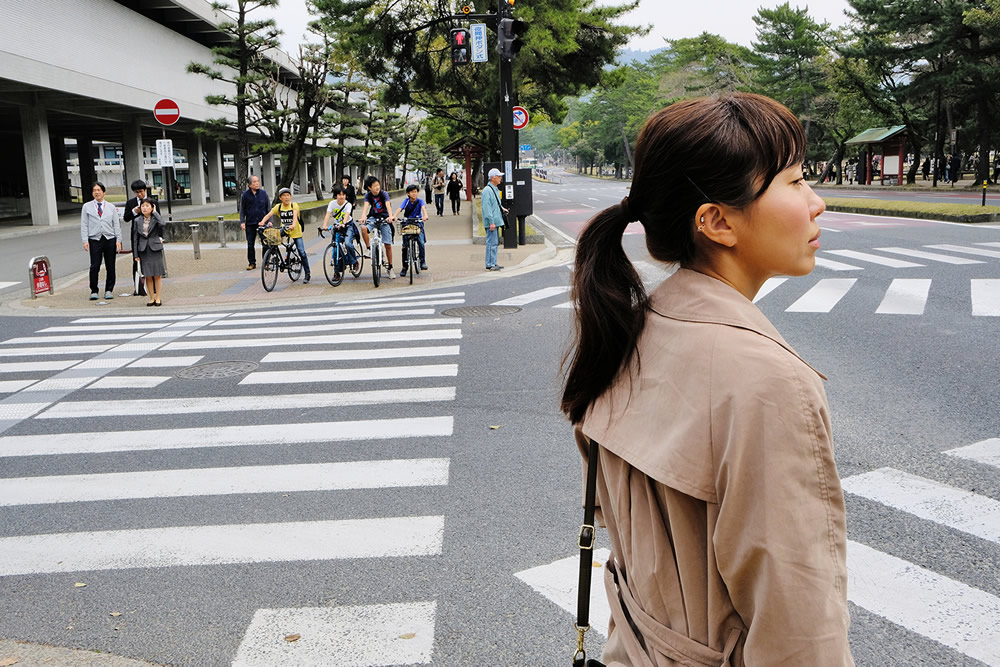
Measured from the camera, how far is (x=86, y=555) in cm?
455

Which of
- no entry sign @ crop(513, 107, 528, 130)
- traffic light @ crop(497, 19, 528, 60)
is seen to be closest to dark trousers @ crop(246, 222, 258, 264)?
traffic light @ crop(497, 19, 528, 60)

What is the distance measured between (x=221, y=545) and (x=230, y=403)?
3.17 meters

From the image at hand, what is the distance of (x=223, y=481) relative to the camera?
559cm

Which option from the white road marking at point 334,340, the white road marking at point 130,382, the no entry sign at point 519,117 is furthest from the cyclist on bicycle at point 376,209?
the white road marking at point 130,382

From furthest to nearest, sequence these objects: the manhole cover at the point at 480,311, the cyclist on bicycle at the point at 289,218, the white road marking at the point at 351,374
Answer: the cyclist on bicycle at the point at 289,218
the manhole cover at the point at 480,311
the white road marking at the point at 351,374

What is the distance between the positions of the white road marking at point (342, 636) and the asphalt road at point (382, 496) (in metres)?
0.01

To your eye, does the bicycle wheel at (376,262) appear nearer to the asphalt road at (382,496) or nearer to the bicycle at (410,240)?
the bicycle at (410,240)

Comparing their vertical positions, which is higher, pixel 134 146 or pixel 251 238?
pixel 134 146

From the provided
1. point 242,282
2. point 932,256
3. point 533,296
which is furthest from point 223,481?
point 932,256

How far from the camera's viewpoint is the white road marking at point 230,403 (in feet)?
24.3

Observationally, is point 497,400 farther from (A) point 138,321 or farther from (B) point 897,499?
(A) point 138,321

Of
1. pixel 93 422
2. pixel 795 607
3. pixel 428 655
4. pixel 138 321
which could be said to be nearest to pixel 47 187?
pixel 138 321

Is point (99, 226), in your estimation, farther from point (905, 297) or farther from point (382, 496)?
point (905, 297)

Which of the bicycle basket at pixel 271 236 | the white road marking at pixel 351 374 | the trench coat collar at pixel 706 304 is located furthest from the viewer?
the bicycle basket at pixel 271 236
